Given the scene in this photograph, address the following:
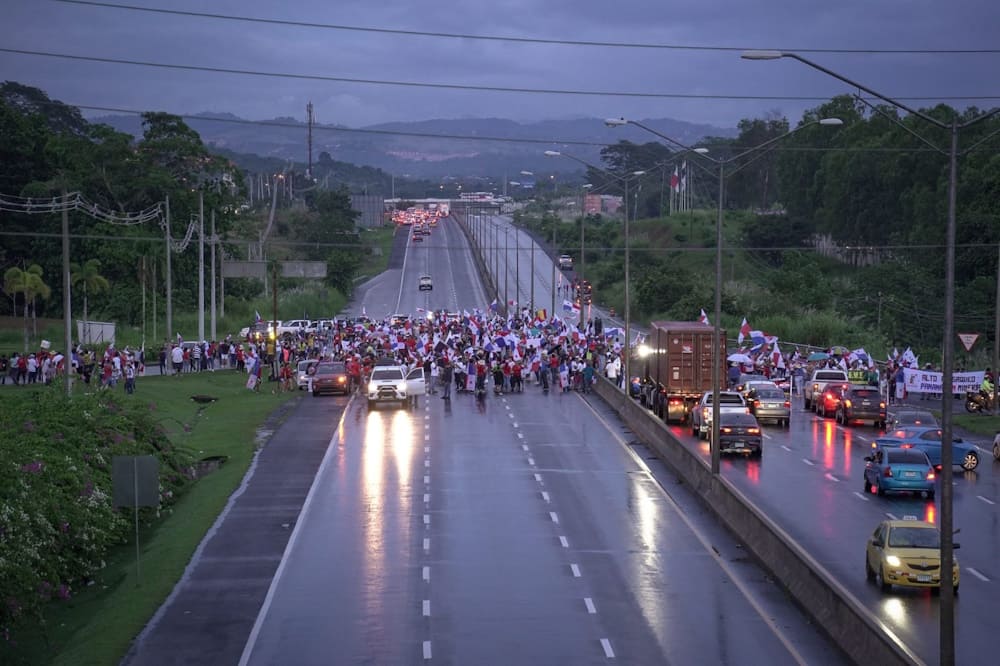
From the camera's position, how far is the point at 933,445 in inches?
1533

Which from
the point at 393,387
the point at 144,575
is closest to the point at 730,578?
the point at 144,575

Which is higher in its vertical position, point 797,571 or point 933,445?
point 933,445

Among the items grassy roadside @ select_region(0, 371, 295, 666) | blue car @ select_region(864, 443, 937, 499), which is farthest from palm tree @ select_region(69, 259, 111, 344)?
blue car @ select_region(864, 443, 937, 499)

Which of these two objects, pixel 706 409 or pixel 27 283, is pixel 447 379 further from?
pixel 27 283

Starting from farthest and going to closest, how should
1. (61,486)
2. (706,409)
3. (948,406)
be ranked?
(706,409) < (61,486) < (948,406)

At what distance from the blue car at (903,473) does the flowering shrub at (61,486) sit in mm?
17961

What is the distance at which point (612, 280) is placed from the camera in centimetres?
14388

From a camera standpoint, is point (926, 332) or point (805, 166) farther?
point (805, 166)

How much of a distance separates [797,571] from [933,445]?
1732cm

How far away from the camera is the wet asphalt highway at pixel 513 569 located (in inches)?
800

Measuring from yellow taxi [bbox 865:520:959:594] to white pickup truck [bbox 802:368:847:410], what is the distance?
32.7 meters

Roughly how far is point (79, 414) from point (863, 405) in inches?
1170

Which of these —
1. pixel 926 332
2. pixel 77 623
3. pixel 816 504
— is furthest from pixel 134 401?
pixel 926 332

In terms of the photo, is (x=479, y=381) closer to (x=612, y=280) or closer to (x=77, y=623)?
(x=77, y=623)
